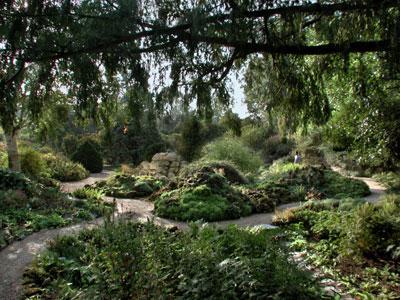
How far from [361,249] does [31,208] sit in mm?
6816

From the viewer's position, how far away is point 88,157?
798 inches

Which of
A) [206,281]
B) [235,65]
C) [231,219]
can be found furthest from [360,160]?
[206,281]

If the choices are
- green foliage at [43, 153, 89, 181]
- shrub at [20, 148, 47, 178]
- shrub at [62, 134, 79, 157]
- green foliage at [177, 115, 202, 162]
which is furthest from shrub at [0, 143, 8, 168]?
green foliage at [177, 115, 202, 162]

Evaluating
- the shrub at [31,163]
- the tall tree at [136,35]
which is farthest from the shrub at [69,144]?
the tall tree at [136,35]

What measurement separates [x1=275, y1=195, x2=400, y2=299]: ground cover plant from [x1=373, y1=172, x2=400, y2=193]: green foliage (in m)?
6.10

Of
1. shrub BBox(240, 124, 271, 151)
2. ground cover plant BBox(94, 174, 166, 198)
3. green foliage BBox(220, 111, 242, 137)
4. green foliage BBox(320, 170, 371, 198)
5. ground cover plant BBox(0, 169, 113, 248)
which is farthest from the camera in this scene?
shrub BBox(240, 124, 271, 151)

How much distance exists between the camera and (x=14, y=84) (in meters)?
3.37

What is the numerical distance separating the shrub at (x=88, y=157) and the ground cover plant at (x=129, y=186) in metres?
7.28

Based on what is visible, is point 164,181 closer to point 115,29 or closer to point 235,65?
point 235,65

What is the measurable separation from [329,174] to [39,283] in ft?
34.1

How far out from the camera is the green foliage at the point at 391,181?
11846 mm

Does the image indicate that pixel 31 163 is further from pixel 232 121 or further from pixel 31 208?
pixel 232 121

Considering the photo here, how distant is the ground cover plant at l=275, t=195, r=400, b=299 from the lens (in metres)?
4.38

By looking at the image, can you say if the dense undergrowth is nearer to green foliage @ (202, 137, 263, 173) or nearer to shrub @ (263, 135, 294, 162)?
green foliage @ (202, 137, 263, 173)
